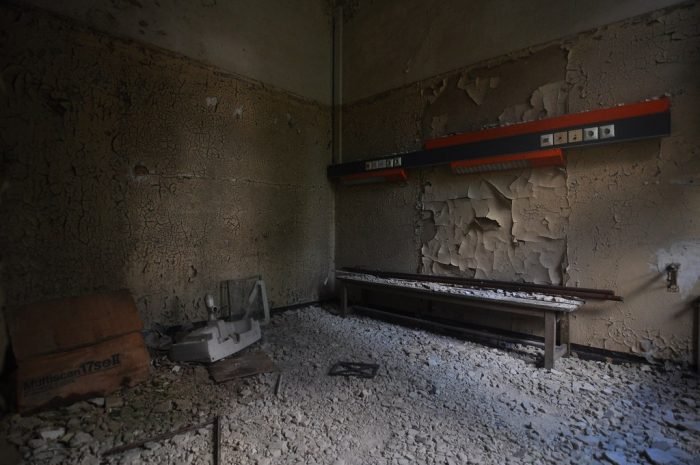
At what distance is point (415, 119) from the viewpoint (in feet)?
11.2

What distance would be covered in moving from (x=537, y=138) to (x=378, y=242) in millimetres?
1841

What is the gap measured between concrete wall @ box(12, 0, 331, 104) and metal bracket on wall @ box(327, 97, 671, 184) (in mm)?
1432

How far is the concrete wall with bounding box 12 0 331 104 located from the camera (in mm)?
2549

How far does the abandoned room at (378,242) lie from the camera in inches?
67.5

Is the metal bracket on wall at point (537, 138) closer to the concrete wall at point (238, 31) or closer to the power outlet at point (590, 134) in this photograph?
the power outlet at point (590, 134)

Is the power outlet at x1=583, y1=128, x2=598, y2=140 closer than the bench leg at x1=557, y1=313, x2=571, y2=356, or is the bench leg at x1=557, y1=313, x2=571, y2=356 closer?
the power outlet at x1=583, y1=128, x2=598, y2=140

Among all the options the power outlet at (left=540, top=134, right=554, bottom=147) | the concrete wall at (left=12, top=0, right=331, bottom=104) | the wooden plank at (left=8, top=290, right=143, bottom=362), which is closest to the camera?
the wooden plank at (left=8, top=290, right=143, bottom=362)

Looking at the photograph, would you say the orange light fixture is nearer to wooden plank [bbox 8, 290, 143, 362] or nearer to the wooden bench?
the wooden bench

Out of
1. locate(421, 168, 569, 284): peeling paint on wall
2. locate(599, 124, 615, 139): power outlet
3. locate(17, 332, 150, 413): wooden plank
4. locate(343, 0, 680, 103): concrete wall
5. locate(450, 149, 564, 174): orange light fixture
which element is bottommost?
locate(17, 332, 150, 413): wooden plank

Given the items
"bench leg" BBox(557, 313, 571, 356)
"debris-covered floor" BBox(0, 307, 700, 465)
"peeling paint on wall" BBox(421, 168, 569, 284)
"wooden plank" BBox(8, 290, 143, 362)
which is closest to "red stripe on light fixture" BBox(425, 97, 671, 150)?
"peeling paint on wall" BBox(421, 168, 569, 284)

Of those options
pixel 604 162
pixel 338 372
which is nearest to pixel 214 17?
pixel 338 372

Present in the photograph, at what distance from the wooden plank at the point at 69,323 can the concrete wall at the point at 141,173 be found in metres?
0.25

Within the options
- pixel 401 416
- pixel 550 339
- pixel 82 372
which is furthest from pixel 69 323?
pixel 550 339

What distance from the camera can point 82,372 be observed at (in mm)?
1944
